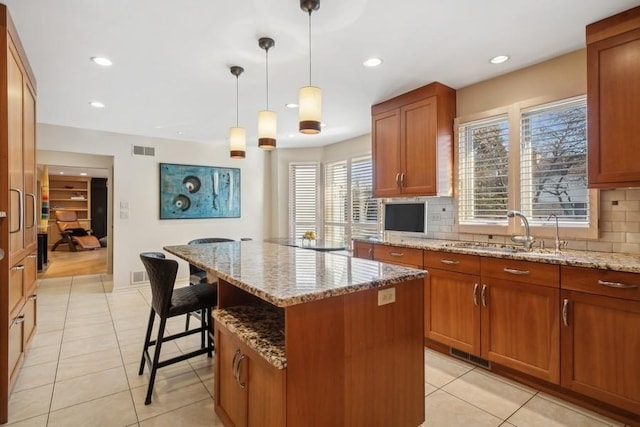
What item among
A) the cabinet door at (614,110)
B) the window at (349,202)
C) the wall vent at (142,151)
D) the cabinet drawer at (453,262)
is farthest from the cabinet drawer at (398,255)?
the wall vent at (142,151)

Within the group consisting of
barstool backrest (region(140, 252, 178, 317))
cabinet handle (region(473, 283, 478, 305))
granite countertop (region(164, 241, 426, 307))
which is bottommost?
cabinet handle (region(473, 283, 478, 305))

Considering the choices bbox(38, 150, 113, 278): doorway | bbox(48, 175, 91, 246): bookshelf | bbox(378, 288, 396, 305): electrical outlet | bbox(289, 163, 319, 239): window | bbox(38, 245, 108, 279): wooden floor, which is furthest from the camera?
bbox(48, 175, 91, 246): bookshelf

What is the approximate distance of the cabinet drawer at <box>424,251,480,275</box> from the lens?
256 cm

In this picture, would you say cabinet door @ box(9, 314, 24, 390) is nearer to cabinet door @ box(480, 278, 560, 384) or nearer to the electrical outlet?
the electrical outlet

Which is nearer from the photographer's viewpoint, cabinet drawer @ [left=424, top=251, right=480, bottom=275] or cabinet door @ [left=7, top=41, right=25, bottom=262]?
cabinet door @ [left=7, top=41, right=25, bottom=262]

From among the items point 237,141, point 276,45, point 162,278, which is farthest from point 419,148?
point 162,278

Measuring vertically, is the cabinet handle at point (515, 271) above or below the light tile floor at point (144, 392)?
above

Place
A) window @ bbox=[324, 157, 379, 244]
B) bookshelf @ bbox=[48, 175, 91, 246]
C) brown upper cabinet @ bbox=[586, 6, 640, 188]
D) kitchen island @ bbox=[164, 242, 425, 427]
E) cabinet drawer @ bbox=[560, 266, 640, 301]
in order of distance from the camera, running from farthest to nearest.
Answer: bookshelf @ bbox=[48, 175, 91, 246] < window @ bbox=[324, 157, 379, 244] < brown upper cabinet @ bbox=[586, 6, 640, 188] < cabinet drawer @ bbox=[560, 266, 640, 301] < kitchen island @ bbox=[164, 242, 425, 427]

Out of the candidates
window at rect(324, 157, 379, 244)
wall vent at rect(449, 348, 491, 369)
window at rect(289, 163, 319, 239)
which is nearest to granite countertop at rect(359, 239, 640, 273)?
wall vent at rect(449, 348, 491, 369)

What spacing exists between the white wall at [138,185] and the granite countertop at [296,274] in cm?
341

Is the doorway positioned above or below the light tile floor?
above

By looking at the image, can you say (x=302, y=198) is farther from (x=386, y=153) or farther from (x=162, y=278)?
(x=162, y=278)

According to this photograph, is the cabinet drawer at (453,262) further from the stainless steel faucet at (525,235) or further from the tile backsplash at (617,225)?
the tile backsplash at (617,225)

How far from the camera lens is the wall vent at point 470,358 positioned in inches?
102
